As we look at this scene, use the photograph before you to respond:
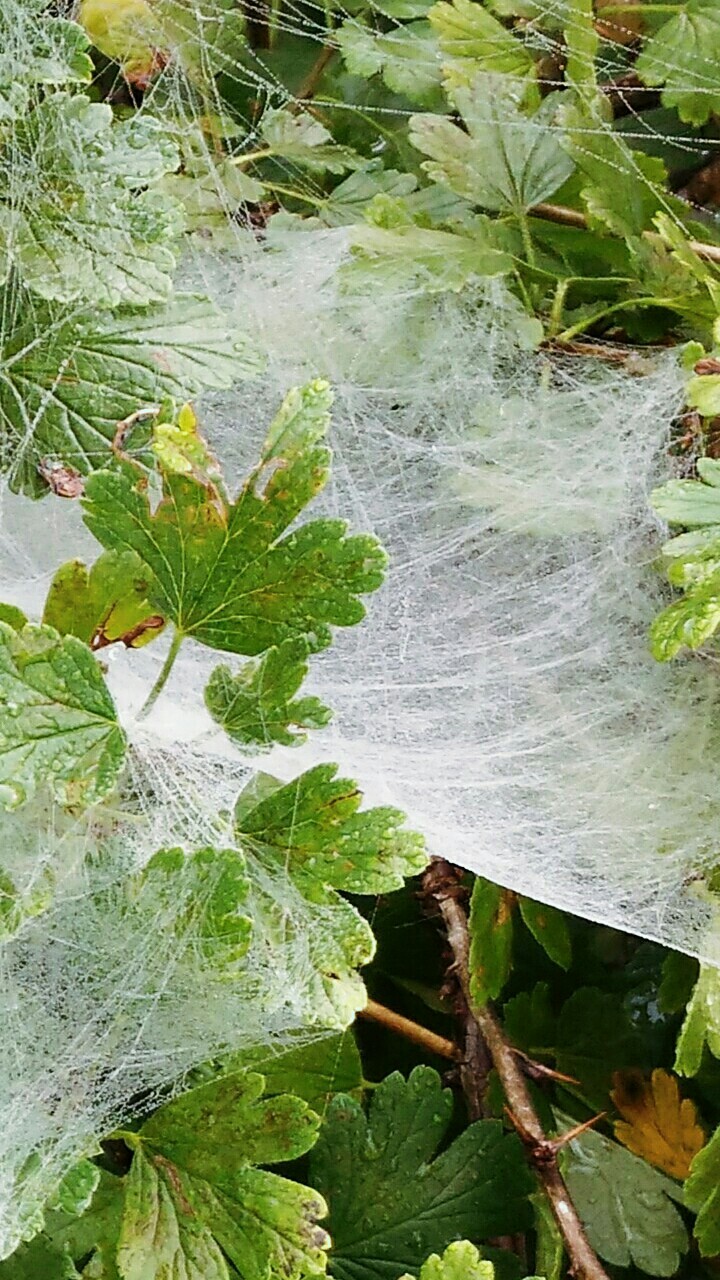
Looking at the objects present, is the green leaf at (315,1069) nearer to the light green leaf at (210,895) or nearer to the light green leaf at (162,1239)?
the light green leaf at (162,1239)

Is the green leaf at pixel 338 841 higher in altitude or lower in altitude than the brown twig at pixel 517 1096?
higher

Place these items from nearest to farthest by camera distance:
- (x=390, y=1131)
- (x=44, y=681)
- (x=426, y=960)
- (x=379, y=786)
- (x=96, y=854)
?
(x=44, y=681), (x=96, y=854), (x=379, y=786), (x=390, y=1131), (x=426, y=960)

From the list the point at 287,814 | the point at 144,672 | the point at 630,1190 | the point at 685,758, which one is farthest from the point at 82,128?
the point at 630,1190

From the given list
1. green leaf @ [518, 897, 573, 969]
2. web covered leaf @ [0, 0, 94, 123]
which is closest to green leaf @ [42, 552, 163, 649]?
web covered leaf @ [0, 0, 94, 123]

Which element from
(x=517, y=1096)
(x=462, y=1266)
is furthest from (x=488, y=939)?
(x=462, y=1266)

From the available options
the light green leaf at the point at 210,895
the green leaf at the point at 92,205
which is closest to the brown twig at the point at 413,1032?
the light green leaf at the point at 210,895

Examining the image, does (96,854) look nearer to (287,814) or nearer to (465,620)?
(287,814)
